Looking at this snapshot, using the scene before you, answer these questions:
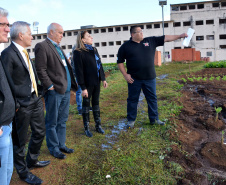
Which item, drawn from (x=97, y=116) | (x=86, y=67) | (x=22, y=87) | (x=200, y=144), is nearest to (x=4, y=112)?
(x=22, y=87)

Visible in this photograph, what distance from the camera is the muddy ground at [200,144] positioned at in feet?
9.17

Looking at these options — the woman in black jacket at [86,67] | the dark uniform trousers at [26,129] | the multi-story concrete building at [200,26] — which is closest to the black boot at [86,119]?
the woman in black jacket at [86,67]

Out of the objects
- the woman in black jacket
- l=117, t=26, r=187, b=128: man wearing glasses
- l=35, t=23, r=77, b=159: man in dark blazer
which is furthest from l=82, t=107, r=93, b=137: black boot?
l=117, t=26, r=187, b=128: man wearing glasses

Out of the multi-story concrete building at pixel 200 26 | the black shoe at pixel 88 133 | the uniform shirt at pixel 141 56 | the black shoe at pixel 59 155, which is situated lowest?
the black shoe at pixel 59 155

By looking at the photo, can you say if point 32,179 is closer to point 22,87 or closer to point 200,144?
point 22,87

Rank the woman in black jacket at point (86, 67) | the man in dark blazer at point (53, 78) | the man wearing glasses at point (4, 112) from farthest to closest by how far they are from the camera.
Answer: the woman in black jacket at point (86, 67) < the man in dark blazer at point (53, 78) < the man wearing glasses at point (4, 112)

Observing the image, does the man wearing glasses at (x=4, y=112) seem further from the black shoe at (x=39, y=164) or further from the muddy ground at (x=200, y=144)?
the muddy ground at (x=200, y=144)

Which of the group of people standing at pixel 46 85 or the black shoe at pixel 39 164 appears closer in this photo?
the group of people standing at pixel 46 85

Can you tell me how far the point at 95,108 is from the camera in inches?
170

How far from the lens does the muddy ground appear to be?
280 cm

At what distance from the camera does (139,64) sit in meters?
4.29

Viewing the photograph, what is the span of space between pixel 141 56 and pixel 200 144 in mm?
1987

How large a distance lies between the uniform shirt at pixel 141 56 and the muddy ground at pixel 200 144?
1.28 meters

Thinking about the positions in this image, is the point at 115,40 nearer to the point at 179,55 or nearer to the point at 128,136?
the point at 179,55
